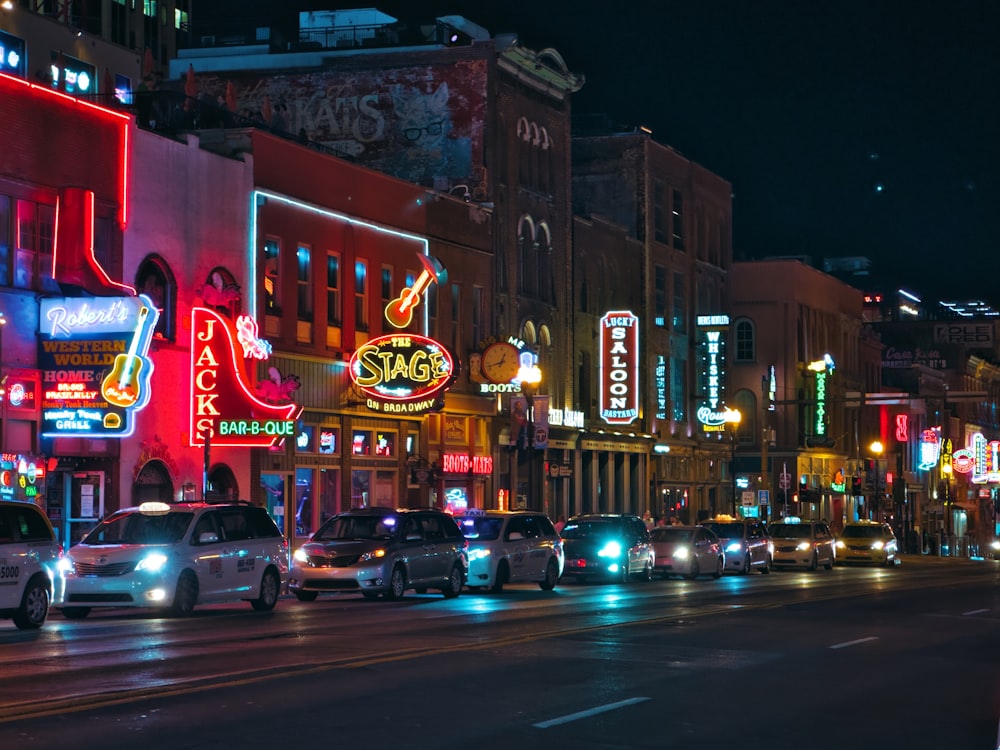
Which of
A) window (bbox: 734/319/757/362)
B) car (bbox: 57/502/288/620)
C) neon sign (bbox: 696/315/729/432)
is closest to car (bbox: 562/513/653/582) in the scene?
car (bbox: 57/502/288/620)

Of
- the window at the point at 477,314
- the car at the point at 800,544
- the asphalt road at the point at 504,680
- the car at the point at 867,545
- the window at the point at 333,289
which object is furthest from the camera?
the car at the point at 867,545

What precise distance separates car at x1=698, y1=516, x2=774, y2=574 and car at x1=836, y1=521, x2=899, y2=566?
1009 centimetres

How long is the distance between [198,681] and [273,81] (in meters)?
41.8

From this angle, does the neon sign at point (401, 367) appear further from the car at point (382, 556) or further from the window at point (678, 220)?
the window at point (678, 220)

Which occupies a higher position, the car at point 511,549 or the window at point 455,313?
the window at point 455,313

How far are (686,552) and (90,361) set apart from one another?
56.2 ft

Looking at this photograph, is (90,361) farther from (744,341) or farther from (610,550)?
(744,341)

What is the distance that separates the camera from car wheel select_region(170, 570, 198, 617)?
88.1ft

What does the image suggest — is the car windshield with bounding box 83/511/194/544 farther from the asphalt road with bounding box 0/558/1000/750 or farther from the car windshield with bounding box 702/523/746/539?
the car windshield with bounding box 702/523/746/539

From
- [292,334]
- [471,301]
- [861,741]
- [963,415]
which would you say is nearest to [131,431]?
[292,334]

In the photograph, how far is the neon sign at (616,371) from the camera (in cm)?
6462

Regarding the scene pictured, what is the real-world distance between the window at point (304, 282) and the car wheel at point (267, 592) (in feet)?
53.9

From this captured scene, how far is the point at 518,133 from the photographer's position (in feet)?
188

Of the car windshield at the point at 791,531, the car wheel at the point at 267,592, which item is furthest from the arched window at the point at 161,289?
the car windshield at the point at 791,531
